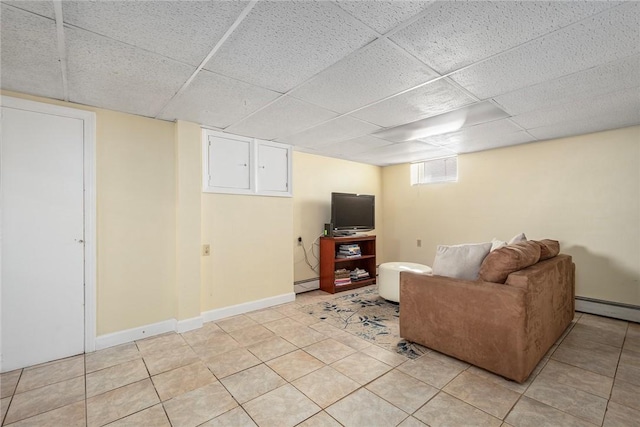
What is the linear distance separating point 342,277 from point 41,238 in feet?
11.9

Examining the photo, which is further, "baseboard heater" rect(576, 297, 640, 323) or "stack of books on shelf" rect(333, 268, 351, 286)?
"stack of books on shelf" rect(333, 268, 351, 286)

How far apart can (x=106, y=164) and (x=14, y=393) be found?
1.91m

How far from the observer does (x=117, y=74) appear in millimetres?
2037

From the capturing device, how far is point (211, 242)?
3.35m

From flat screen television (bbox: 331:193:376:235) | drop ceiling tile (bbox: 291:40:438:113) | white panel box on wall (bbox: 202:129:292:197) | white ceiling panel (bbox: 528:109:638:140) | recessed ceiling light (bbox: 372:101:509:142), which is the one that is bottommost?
flat screen television (bbox: 331:193:376:235)

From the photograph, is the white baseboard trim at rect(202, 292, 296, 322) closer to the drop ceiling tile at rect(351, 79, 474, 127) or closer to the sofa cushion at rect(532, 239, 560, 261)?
the drop ceiling tile at rect(351, 79, 474, 127)

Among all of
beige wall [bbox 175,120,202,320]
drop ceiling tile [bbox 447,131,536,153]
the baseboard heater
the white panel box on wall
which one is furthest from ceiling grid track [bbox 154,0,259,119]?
the baseboard heater

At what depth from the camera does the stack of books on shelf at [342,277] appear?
450 centimetres

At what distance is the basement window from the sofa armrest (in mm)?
2838

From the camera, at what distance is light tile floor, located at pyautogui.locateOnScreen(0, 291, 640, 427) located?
5.60ft

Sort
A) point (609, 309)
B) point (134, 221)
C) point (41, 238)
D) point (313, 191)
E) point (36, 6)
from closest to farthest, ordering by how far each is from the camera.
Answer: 1. point (36, 6)
2. point (41, 238)
3. point (134, 221)
4. point (609, 309)
5. point (313, 191)

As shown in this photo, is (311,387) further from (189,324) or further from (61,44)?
(61,44)

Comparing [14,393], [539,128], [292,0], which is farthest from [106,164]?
[539,128]

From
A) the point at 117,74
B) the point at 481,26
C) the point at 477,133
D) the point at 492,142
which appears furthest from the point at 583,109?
the point at 117,74
